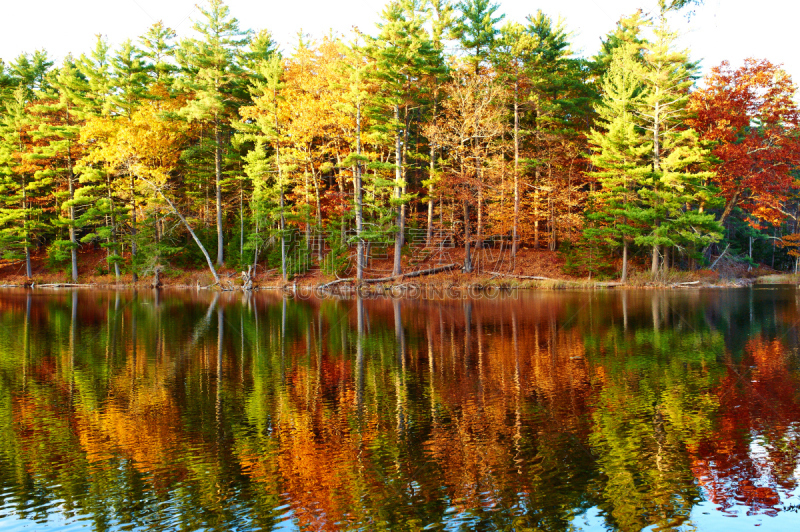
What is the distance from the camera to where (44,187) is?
4975 cm

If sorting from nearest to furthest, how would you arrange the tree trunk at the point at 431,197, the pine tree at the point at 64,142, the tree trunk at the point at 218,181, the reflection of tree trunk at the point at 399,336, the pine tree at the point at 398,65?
the reflection of tree trunk at the point at 399,336 → the pine tree at the point at 398,65 → the tree trunk at the point at 431,197 → the tree trunk at the point at 218,181 → the pine tree at the point at 64,142

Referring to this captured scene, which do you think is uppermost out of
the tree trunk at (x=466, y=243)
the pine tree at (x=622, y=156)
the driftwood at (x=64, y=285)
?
the pine tree at (x=622, y=156)

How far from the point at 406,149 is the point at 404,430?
3211cm

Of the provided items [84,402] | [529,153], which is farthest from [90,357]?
[529,153]

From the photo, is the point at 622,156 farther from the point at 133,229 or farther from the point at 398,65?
the point at 133,229

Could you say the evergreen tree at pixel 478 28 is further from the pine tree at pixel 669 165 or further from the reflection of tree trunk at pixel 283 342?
the reflection of tree trunk at pixel 283 342

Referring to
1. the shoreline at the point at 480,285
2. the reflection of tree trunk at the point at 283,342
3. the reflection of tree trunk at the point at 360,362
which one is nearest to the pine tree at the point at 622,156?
the shoreline at the point at 480,285

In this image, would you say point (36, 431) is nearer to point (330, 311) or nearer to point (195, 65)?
point (330, 311)

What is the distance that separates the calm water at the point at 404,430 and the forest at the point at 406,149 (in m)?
19.7

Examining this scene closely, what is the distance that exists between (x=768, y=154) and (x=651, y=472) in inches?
1449

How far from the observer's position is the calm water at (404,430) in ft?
19.6

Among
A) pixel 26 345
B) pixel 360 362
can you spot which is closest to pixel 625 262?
pixel 360 362

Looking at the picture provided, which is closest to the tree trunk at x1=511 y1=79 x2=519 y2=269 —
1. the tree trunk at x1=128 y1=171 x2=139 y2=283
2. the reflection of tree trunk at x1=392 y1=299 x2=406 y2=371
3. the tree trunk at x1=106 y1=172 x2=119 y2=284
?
the reflection of tree trunk at x1=392 y1=299 x2=406 y2=371

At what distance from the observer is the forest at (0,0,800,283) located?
3519cm
